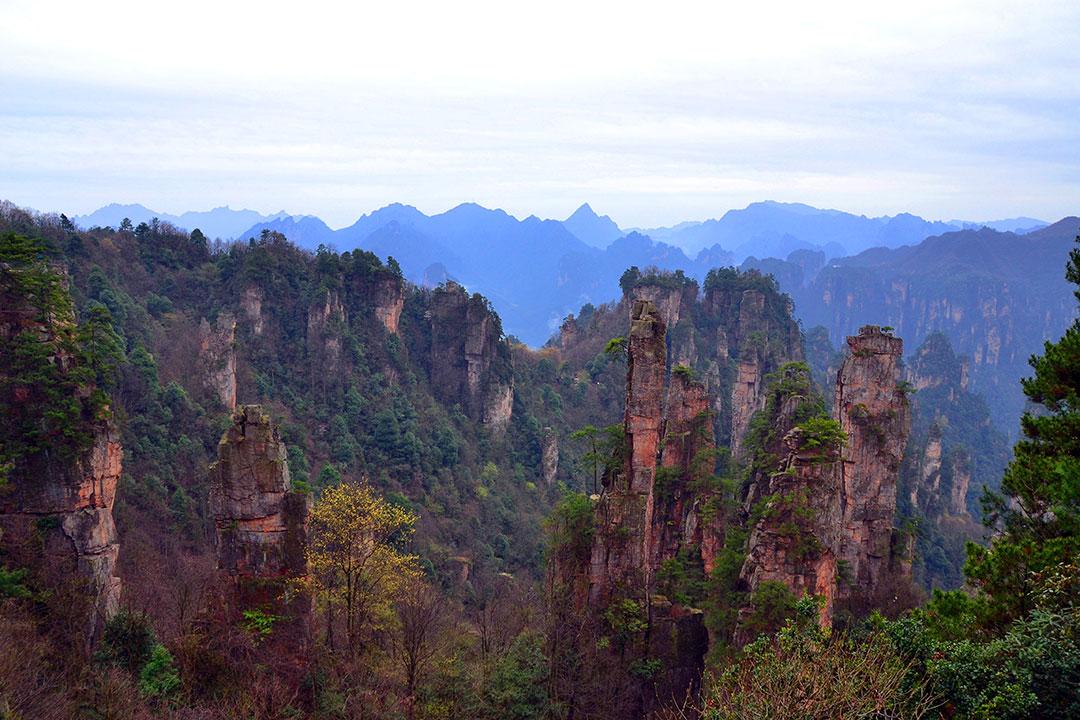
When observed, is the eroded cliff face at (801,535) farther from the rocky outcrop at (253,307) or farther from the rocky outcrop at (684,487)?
the rocky outcrop at (253,307)

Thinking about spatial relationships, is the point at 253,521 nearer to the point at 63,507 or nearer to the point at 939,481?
the point at 63,507

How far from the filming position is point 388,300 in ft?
203

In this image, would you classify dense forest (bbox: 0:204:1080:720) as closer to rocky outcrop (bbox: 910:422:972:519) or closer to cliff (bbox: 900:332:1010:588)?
cliff (bbox: 900:332:1010:588)

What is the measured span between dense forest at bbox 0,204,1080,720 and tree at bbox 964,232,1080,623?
0.18 feet

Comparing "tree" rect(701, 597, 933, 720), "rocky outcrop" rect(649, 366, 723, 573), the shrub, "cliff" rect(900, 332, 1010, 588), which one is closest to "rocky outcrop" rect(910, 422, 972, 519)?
"cliff" rect(900, 332, 1010, 588)

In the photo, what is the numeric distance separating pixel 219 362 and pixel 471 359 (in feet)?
69.8

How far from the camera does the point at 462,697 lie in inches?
773

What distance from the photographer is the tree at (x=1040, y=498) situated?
38.7 ft

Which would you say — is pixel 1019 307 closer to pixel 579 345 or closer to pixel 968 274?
pixel 968 274

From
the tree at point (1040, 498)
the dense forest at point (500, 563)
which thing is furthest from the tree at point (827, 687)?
the tree at point (1040, 498)

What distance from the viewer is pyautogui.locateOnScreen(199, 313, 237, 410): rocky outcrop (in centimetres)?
4747

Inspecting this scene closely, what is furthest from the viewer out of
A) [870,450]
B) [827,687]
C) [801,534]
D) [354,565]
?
[870,450]

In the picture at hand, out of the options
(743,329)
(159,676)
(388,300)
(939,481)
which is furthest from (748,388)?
(159,676)

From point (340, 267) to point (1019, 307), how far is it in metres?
182
